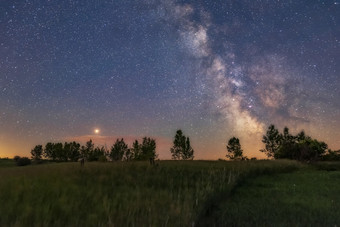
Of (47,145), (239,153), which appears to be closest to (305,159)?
(239,153)

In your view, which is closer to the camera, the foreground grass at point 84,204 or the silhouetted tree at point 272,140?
the foreground grass at point 84,204

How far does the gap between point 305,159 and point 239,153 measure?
1263 inches

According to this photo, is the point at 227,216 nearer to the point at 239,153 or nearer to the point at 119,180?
the point at 119,180

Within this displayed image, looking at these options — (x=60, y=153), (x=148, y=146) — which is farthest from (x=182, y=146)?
(x=60, y=153)

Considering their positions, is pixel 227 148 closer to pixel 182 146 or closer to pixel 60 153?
pixel 182 146

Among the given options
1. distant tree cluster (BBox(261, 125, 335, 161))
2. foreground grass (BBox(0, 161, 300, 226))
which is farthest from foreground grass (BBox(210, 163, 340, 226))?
distant tree cluster (BBox(261, 125, 335, 161))

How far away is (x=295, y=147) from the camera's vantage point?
51.5 m

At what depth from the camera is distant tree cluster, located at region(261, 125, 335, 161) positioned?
44781 mm

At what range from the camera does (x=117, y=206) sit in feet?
12.4

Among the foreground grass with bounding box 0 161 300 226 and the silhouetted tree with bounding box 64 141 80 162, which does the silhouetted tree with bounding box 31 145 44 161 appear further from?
the foreground grass with bounding box 0 161 300 226

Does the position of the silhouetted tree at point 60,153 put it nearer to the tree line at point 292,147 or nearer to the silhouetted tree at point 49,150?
the silhouetted tree at point 49,150

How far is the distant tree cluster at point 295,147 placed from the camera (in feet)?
147

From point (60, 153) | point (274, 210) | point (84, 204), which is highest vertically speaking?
point (60, 153)

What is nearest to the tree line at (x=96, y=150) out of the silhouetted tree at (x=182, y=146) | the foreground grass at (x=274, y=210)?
the silhouetted tree at (x=182, y=146)
